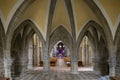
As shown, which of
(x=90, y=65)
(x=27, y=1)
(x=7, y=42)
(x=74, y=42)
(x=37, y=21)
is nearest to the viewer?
(x=27, y=1)

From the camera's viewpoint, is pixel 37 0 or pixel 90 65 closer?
pixel 37 0

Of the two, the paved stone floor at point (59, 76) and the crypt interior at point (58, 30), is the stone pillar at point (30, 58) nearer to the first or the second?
the crypt interior at point (58, 30)

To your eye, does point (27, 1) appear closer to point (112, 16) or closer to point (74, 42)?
→ point (112, 16)

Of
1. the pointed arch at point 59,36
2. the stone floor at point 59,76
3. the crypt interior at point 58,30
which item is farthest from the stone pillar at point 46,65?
the pointed arch at point 59,36

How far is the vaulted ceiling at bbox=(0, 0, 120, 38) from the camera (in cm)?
1102

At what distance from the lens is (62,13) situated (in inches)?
581

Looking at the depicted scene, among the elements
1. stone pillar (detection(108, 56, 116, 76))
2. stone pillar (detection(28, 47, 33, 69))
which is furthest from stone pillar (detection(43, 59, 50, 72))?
stone pillar (detection(28, 47, 33, 69))

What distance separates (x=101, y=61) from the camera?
18.4 meters

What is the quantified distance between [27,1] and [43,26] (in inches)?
152

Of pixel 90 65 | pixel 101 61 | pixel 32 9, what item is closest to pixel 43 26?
pixel 32 9

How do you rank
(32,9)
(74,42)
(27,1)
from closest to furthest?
(27,1), (32,9), (74,42)

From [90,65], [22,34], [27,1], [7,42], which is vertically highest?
[27,1]

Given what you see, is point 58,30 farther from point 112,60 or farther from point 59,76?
point 112,60

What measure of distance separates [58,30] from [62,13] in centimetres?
265
